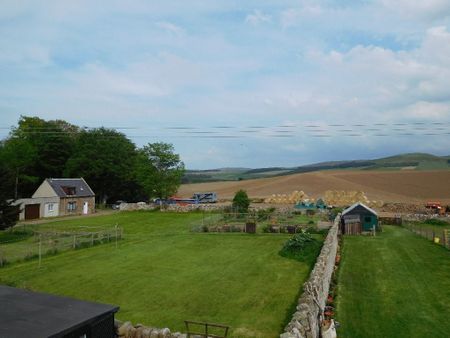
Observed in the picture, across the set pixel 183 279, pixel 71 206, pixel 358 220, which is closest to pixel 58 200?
pixel 71 206

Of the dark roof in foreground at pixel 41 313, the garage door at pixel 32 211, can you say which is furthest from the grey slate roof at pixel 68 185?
the dark roof in foreground at pixel 41 313

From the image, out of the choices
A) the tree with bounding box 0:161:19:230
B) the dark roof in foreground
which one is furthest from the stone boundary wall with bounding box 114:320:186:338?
the tree with bounding box 0:161:19:230

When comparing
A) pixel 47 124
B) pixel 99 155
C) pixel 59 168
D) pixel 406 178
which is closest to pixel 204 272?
pixel 99 155

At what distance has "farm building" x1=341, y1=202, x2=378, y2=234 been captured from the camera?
3666 cm

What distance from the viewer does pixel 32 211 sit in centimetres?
4984

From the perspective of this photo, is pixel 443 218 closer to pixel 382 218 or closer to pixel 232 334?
pixel 382 218

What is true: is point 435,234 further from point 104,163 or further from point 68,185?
point 104,163

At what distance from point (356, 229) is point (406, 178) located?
6131cm

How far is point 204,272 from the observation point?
866 inches

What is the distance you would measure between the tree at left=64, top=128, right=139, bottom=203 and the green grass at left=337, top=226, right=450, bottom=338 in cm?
4402

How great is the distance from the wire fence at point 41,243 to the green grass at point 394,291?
1811cm

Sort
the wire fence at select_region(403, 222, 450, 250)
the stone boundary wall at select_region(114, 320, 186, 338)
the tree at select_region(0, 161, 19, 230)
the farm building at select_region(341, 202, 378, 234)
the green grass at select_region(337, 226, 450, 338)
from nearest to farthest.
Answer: the stone boundary wall at select_region(114, 320, 186, 338), the green grass at select_region(337, 226, 450, 338), the wire fence at select_region(403, 222, 450, 250), the tree at select_region(0, 161, 19, 230), the farm building at select_region(341, 202, 378, 234)

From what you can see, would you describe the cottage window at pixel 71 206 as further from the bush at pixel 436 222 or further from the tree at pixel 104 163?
the bush at pixel 436 222

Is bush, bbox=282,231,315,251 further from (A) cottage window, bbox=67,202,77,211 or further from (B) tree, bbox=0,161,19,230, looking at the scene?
(A) cottage window, bbox=67,202,77,211
